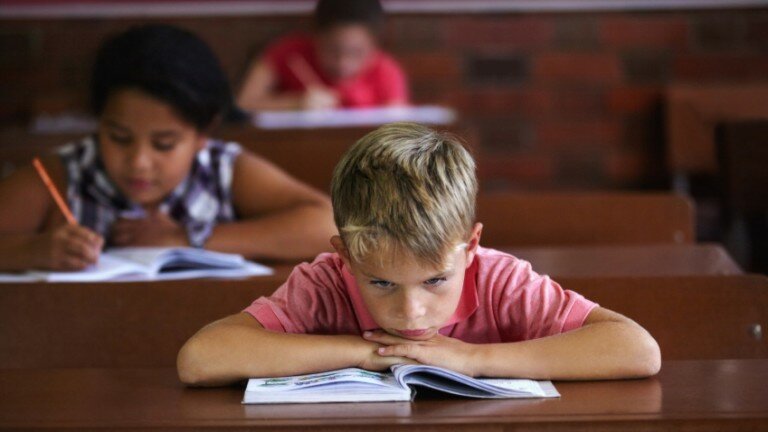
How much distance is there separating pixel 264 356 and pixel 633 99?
141 inches

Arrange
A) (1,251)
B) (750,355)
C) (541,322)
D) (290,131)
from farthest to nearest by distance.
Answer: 1. (290,131)
2. (1,251)
3. (750,355)
4. (541,322)

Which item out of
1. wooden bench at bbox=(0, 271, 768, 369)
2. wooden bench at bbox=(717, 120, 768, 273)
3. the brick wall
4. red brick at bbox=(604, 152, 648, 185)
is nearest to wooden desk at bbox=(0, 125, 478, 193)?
wooden bench at bbox=(717, 120, 768, 273)

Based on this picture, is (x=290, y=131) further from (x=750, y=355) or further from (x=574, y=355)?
(x=574, y=355)

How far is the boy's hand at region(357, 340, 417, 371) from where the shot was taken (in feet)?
4.36

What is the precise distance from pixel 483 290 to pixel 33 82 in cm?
354

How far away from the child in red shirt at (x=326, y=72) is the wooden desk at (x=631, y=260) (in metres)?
1.56

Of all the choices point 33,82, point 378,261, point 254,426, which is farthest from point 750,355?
point 33,82

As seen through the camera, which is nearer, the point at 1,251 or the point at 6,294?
the point at 6,294

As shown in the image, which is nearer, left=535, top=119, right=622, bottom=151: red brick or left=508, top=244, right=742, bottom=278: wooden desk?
left=508, top=244, right=742, bottom=278: wooden desk

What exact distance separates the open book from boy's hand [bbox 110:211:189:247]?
965 millimetres

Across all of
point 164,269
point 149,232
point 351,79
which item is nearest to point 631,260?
point 164,269

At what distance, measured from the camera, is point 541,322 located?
143cm

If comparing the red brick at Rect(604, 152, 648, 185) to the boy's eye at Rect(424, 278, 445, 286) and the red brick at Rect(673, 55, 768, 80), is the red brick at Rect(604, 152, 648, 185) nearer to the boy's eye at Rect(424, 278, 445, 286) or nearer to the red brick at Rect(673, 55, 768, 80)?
the red brick at Rect(673, 55, 768, 80)

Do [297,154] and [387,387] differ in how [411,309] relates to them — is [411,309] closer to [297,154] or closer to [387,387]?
[387,387]
